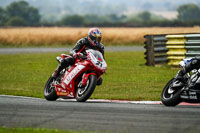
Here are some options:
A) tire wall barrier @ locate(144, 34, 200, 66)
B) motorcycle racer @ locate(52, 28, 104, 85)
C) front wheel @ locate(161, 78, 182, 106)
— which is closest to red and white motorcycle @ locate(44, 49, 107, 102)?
motorcycle racer @ locate(52, 28, 104, 85)

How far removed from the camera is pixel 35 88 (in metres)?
14.7

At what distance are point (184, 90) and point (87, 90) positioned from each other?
205cm

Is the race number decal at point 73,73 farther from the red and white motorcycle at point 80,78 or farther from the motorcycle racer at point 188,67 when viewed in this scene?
the motorcycle racer at point 188,67

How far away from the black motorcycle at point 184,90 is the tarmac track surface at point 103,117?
188mm

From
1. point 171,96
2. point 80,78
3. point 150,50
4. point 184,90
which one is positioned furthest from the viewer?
point 150,50

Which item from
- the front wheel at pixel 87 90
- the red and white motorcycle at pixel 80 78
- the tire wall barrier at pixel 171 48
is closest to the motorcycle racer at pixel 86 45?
the red and white motorcycle at pixel 80 78

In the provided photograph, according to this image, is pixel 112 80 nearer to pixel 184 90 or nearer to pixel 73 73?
pixel 73 73

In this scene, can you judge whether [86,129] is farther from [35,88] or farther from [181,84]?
[35,88]

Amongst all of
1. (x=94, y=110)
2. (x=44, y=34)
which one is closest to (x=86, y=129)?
(x=94, y=110)

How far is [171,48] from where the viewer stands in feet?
62.1

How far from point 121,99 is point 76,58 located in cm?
136

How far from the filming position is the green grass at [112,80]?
42.4 ft

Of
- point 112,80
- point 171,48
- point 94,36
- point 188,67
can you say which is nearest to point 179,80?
point 188,67

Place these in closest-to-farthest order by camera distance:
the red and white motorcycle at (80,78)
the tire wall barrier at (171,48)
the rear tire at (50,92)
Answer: the red and white motorcycle at (80,78) → the rear tire at (50,92) → the tire wall barrier at (171,48)
